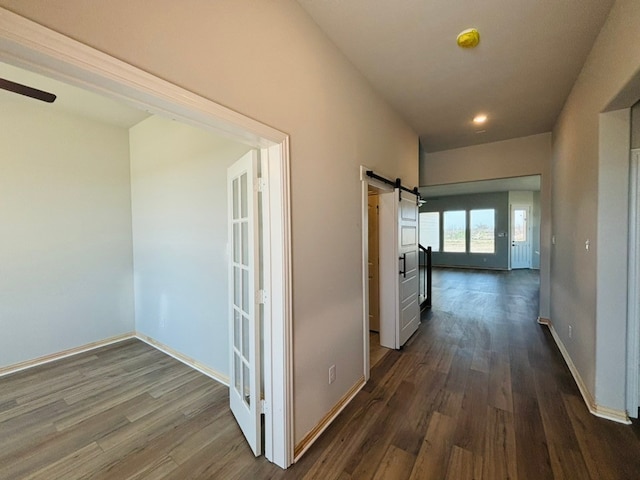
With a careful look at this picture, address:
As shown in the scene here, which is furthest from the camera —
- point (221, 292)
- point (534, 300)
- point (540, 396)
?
point (534, 300)

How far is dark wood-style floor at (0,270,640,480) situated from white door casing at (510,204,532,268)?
7.65m

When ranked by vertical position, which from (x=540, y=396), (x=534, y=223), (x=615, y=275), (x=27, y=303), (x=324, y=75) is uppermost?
(x=324, y=75)

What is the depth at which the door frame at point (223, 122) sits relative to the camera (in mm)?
771

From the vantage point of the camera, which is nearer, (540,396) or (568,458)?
(568,458)

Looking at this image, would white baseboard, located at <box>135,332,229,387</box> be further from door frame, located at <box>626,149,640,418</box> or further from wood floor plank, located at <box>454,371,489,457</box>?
door frame, located at <box>626,149,640,418</box>

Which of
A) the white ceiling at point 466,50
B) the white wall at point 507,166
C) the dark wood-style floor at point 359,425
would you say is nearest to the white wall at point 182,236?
the dark wood-style floor at point 359,425

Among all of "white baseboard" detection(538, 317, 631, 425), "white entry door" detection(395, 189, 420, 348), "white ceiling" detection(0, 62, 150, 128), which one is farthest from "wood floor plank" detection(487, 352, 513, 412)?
"white ceiling" detection(0, 62, 150, 128)

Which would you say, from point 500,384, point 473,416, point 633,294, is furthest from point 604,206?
point 473,416

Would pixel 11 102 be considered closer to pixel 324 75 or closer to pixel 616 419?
pixel 324 75

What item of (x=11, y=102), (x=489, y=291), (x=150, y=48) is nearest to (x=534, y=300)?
(x=489, y=291)

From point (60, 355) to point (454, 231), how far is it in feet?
36.3

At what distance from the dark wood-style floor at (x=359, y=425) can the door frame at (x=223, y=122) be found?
0.46m

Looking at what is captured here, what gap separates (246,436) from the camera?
187 centimetres

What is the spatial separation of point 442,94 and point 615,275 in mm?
2231
